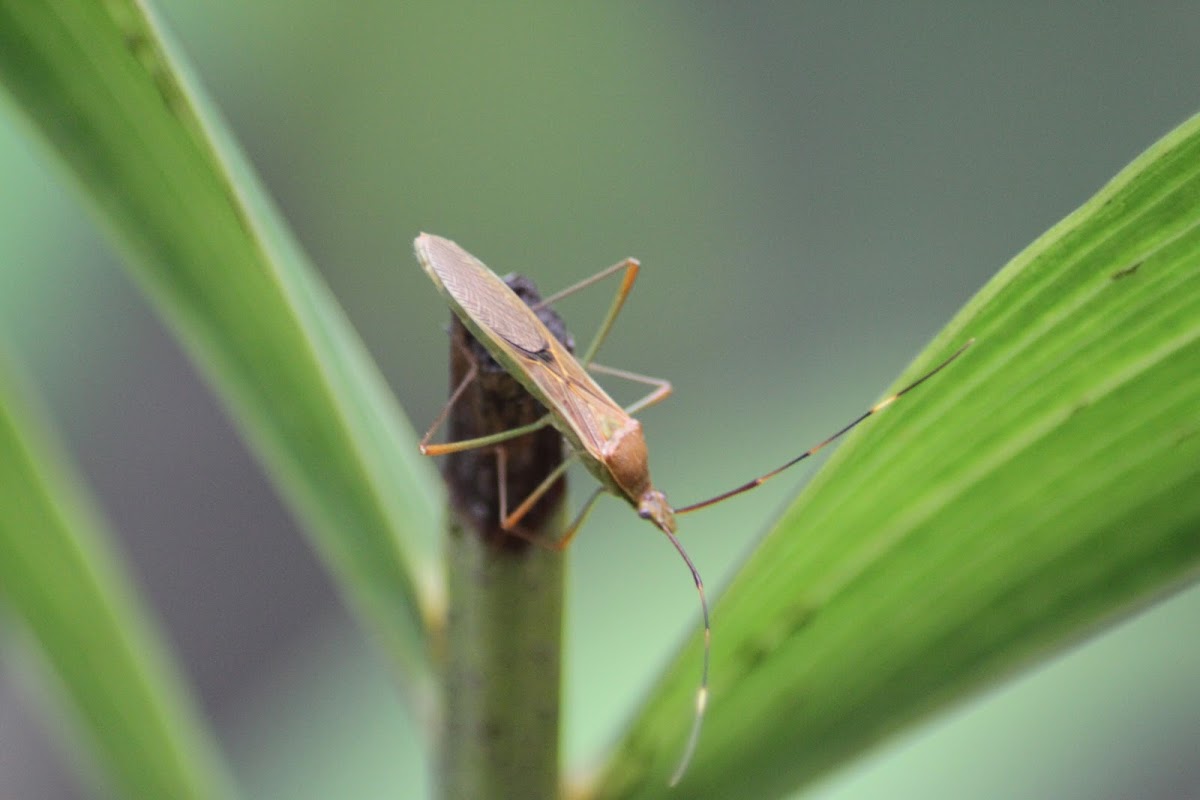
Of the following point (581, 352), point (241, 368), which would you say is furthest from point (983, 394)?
point (581, 352)

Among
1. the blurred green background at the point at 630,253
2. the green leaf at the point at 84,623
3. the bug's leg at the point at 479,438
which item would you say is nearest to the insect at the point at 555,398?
the bug's leg at the point at 479,438

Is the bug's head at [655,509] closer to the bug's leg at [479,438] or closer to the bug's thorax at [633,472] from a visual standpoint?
the bug's thorax at [633,472]

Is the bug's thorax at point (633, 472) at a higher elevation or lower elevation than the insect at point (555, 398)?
lower

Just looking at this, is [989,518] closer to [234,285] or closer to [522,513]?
[522,513]

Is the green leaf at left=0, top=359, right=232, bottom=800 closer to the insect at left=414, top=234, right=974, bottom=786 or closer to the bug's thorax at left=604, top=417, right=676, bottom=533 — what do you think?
the insect at left=414, top=234, right=974, bottom=786

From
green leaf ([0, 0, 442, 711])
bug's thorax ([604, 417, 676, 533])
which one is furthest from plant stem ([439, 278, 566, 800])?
bug's thorax ([604, 417, 676, 533])

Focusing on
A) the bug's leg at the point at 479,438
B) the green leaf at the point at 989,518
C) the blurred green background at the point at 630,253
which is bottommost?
the blurred green background at the point at 630,253
